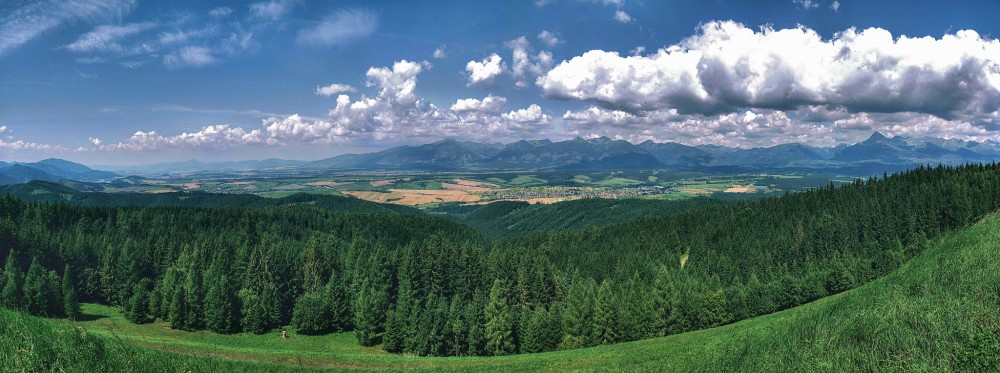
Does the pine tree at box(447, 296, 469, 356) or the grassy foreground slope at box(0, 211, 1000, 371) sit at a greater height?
the grassy foreground slope at box(0, 211, 1000, 371)

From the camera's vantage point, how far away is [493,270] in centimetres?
9994

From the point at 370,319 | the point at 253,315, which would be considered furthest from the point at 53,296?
the point at 370,319

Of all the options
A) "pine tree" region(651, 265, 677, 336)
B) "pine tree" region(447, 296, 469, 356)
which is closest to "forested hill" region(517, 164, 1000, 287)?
"pine tree" region(651, 265, 677, 336)

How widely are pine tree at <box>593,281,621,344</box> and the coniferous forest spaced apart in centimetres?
25

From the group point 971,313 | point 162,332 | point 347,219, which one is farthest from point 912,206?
point 347,219

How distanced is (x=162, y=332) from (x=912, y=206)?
159 metres

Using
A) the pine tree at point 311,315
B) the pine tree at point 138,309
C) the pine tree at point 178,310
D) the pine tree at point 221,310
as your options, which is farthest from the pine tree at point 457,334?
the pine tree at point 138,309

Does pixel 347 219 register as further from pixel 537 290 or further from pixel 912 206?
pixel 912 206

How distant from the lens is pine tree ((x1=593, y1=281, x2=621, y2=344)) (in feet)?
230

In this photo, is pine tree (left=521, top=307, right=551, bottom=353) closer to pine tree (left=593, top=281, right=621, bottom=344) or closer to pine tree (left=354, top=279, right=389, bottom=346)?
pine tree (left=593, top=281, right=621, bottom=344)

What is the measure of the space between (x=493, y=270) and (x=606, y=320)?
34.5 meters

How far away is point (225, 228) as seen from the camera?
144m

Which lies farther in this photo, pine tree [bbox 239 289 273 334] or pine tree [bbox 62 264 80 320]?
pine tree [bbox 239 289 273 334]

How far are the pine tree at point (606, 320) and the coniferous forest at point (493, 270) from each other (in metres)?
0.25
